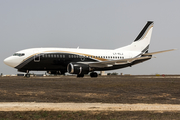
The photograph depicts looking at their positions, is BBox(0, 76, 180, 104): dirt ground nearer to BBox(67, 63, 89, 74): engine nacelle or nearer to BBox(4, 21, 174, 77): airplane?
BBox(4, 21, 174, 77): airplane

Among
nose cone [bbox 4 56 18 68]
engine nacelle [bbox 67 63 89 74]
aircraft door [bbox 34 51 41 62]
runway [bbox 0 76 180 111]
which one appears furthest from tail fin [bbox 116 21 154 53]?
runway [bbox 0 76 180 111]

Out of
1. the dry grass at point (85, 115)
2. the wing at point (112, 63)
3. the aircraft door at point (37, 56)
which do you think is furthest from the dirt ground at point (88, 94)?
the wing at point (112, 63)

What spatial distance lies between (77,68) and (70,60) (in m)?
2.36

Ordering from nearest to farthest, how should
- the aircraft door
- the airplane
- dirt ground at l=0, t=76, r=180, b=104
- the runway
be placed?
the runway < dirt ground at l=0, t=76, r=180, b=104 < the aircraft door < the airplane

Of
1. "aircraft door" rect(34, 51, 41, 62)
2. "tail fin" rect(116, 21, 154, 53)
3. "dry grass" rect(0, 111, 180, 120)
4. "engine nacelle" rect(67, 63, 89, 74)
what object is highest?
"tail fin" rect(116, 21, 154, 53)

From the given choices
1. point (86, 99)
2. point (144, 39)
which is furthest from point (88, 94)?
point (144, 39)

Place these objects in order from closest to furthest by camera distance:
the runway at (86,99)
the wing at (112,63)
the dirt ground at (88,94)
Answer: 1. the runway at (86,99)
2. the dirt ground at (88,94)
3. the wing at (112,63)

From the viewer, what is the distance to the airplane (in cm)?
4475

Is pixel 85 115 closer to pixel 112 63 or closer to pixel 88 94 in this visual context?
pixel 88 94

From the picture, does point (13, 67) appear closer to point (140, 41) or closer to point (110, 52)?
point (110, 52)

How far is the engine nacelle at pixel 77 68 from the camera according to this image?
1775 inches

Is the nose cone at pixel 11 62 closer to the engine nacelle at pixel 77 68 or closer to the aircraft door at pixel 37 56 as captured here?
the aircraft door at pixel 37 56

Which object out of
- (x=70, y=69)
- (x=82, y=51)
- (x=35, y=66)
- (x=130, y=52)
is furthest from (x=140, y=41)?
(x=35, y=66)

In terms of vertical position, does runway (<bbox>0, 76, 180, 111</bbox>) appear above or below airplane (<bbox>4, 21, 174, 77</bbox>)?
below
